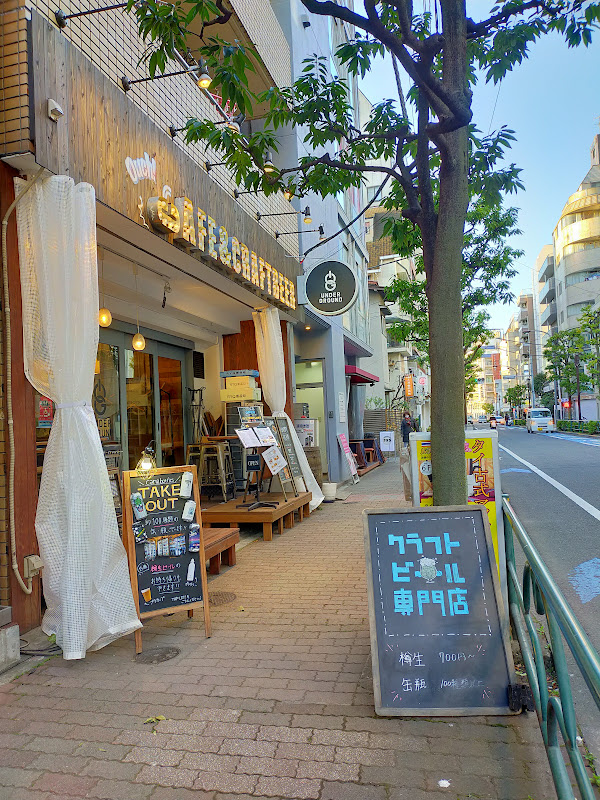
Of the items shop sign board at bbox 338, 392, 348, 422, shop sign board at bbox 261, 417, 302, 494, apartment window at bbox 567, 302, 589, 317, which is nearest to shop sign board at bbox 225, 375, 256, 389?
shop sign board at bbox 261, 417, 302, 494

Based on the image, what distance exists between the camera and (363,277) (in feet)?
76.3

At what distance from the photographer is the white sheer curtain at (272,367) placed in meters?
10.6

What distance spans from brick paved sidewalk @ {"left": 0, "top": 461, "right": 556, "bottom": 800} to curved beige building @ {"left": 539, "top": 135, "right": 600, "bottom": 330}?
59843mm

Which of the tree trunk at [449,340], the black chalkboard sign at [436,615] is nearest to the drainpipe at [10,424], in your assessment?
the black chalkboard sign at [436,615]

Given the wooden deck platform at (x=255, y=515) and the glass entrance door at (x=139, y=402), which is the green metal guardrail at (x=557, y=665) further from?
the glass entrance door at (x=139, y=402)

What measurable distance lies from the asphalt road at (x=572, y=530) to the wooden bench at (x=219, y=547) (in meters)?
3.28

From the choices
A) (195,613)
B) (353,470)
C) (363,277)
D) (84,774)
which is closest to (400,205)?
(195,613)

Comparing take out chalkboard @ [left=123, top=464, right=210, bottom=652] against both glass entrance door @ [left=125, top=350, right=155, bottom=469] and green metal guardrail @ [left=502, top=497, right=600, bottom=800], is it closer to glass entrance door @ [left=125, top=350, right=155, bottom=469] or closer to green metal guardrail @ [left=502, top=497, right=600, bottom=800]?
green metal guardrail @ [left=502, top=497, right=600, bottom=800]

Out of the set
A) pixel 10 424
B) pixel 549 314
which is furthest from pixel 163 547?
pixel 549 314

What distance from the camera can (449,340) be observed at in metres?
3.79

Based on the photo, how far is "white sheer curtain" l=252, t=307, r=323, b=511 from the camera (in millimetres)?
10609

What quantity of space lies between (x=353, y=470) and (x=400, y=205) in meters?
10.0

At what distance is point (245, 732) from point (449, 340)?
257 cm

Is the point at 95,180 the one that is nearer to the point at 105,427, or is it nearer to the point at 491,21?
the point at 491,21
